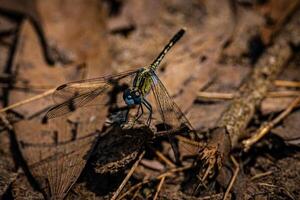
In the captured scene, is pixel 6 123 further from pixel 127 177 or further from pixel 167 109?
pixel 167 109

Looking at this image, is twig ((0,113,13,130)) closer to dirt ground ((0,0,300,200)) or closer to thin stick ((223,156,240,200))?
dirt ground ((0,0,300,200))

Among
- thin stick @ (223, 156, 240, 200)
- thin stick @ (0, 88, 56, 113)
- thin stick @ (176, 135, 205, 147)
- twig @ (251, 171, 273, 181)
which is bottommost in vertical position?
twig @ (251, 171, 273, 181)

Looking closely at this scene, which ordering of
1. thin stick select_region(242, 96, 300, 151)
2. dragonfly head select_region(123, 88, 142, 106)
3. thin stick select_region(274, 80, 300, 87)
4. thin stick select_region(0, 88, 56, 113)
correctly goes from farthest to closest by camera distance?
thin stick select_region(274, 80, 300, 87)
thin stick select_region(0, 88, 56, 113)
dragonfly head select_region(123, 88, 142, 106)
thin stick select_region(242, 96, 300, 151)

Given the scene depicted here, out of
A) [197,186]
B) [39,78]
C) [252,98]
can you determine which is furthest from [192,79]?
[39,78]

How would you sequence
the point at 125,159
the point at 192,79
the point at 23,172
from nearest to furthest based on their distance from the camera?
the point at 125,159 < the point at 23,172 < the point at 192,79

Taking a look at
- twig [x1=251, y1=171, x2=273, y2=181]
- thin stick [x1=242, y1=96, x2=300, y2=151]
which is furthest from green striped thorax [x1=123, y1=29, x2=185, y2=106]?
twig [x1=251, y1=171, x2=273, y2=181]

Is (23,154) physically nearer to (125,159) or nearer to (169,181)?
(125,159)

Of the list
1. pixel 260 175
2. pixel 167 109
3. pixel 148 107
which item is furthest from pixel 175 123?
pixel 260 175
